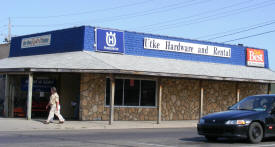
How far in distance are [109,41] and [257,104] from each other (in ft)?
42.1

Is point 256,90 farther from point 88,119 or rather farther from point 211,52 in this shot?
point 88,119

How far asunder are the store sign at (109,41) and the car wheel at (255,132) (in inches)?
529

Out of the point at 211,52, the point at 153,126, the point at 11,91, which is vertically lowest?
the point at 153,126

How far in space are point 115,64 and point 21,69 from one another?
4508 mm

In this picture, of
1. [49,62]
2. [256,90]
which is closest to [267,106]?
[49,62]

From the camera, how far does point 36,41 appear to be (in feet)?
93.1

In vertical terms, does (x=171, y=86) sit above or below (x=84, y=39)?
below

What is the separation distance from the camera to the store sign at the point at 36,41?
27.5 metres

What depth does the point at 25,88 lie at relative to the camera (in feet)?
85.9

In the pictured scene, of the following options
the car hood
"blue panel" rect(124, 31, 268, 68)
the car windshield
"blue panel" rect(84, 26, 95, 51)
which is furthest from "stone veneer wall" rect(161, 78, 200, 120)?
the car hood

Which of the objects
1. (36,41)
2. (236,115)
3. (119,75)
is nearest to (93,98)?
(119,75)

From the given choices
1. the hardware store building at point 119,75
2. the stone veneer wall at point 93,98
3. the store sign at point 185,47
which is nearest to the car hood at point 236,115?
the hardware store building at point 119,75

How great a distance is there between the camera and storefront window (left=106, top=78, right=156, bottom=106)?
84.2ft

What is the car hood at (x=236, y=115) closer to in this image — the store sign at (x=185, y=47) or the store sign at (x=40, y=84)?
the store sign at (x=185, y=47)
